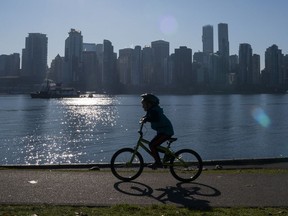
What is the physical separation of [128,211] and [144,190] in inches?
69.9

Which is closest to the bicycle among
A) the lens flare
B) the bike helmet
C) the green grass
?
the bike helmet

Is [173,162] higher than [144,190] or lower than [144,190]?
higher

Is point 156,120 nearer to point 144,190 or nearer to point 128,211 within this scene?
point 144,190

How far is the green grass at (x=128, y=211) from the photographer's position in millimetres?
6242

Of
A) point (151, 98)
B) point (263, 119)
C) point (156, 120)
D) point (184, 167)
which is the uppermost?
point (151, 98)

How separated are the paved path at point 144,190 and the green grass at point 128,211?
32 centimetres

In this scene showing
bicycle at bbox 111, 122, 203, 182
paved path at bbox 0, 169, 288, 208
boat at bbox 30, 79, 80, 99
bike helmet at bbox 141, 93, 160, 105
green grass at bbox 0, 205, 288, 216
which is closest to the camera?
→ green grass at bbox 0, 205, 288, 216

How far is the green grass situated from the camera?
6242 mm

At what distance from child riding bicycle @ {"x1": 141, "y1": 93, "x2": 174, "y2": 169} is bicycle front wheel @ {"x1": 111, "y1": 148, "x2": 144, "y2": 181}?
12.9 inches

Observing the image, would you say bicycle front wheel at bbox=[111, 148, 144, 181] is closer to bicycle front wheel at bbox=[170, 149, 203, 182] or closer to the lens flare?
bicycle front wheel at bbox=[170, 149, 203, 182]

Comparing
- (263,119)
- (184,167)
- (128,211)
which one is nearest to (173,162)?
(184,167)

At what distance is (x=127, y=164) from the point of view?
9648mm

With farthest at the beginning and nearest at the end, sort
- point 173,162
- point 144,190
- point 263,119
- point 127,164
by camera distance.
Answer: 1. point 263,119
2. point 127,164
3. point 173,162
4. point 144,190

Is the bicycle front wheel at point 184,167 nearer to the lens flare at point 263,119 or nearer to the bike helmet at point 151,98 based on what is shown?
the bike helmet at point 151,98
